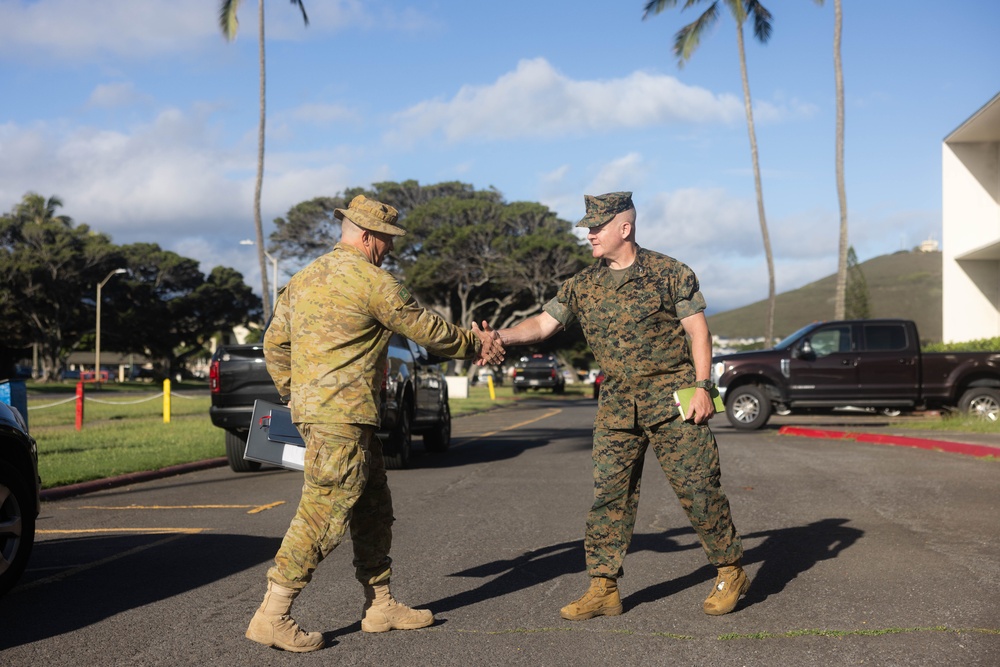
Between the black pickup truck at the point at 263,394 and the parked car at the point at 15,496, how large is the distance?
208 inches

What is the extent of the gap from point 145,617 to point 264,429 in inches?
42.7

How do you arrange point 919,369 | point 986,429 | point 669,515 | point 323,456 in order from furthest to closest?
point 919,369
point 986,429
point 669,515
point 323,456

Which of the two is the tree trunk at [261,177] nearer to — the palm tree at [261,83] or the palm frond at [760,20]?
the palm tree at [261,83]

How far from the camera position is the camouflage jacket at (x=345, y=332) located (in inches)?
178

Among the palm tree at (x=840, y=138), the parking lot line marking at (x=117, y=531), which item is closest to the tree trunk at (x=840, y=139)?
the palm tree at (x=840, y=138)

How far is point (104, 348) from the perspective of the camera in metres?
72.3

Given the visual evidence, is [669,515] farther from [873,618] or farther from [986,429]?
[986,429]

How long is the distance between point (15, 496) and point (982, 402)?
17320mm

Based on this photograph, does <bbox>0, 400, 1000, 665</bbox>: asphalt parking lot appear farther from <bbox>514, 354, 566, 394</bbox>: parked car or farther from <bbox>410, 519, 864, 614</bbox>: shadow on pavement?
<bbox>514, 354, 566, 394</bbox>: parked car


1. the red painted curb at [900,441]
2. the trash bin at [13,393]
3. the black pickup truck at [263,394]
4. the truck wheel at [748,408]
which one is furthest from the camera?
the truck wheel at [748,408]

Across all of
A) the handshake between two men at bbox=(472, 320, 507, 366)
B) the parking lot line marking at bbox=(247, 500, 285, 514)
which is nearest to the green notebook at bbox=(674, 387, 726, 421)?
the handshake between two men at bbox=(472, 320, 507, 366)

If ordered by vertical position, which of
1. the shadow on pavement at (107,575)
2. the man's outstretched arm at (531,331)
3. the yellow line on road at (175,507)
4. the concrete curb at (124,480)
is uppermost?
the man's outstretched arm at (531,331)

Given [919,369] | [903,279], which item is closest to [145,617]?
[919,369]

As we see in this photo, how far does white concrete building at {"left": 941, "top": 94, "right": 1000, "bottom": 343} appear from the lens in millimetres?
31172
